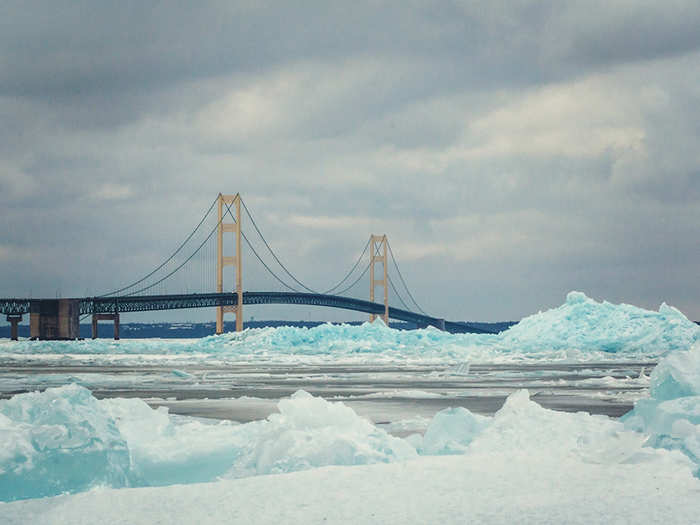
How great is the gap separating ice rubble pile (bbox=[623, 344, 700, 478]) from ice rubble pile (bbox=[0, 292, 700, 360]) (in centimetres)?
2326

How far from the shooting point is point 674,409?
5219 millimetres

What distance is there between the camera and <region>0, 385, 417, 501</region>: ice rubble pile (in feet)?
14.5

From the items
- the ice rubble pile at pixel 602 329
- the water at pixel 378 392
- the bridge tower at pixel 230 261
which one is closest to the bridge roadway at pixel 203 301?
the bridge tower at pixel 230 261

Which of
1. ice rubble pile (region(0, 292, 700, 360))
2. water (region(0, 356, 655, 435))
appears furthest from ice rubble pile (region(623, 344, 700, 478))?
ice rubble pile (region(0, 292, 700, 360))

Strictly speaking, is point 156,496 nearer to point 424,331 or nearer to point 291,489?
point 291,489

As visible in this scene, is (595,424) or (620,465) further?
(595,424)

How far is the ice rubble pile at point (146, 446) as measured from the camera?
4410 millimetres

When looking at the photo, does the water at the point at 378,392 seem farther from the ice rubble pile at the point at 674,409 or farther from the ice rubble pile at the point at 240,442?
the ice rubble pile at the point at 674,409

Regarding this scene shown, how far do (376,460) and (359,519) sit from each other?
1.16 metres

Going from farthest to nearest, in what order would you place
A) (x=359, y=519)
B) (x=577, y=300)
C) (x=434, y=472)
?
(x=577, y=300) → (x=434, y=472) → (x=359, y=519)

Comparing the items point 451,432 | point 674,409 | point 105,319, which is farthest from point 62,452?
point 105,319

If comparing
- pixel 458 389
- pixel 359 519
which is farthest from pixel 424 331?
pixel 359 519

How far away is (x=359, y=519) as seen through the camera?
3.67 m

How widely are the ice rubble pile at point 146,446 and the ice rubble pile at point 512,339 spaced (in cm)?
2376
